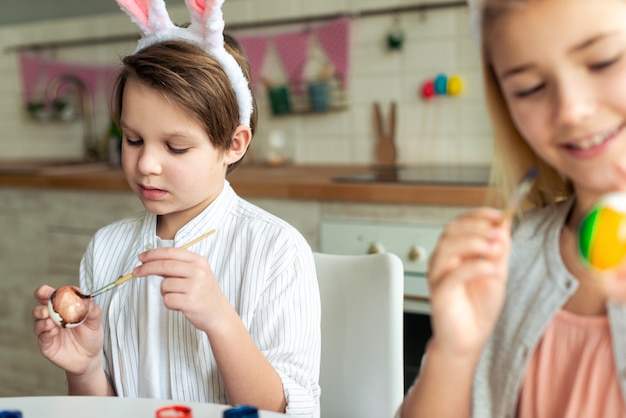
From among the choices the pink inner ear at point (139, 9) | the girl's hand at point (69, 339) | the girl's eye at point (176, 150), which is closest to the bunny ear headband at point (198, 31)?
the pink inner ear at point (139, 9)

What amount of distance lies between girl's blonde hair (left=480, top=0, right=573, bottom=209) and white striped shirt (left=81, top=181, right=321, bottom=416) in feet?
1.35

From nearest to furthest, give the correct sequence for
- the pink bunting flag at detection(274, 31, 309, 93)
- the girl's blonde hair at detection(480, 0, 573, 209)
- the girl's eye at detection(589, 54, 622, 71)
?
1. the girl's eye at detection(589, 54, 622, 71)
2. the girl's blonde hair at detection(480, 0, 573, 209)
3. the pink bunting flag at detection(274, 31, 309, 93)

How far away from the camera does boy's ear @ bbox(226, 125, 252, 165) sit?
4.29 feet

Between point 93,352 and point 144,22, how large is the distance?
0.58 m

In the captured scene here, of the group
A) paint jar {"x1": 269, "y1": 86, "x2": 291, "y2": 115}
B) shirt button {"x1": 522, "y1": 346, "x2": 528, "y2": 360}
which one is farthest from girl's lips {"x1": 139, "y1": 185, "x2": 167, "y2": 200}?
paint jar {"x1": 269, "y1": 86, "x2": 291, "y2": 115}

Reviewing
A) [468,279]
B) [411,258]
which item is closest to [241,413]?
[468,279]

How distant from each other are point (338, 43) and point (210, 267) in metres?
1.81

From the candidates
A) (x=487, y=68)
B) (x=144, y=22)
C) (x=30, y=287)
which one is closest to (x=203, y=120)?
(x=144, y=22)

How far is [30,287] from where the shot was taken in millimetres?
2902

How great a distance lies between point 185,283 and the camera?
1035mm

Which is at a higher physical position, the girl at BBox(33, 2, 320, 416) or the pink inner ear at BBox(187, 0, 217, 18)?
the pink inner ear at BBox(187, 0, 217, 18)

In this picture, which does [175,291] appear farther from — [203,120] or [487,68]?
[487,68]

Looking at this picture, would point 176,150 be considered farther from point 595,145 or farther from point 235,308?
point 595,145

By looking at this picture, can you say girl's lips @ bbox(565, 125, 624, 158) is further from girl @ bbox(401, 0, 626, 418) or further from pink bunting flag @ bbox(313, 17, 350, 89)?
pink bunting flag @ bbox(313, 17, 350, 89)
